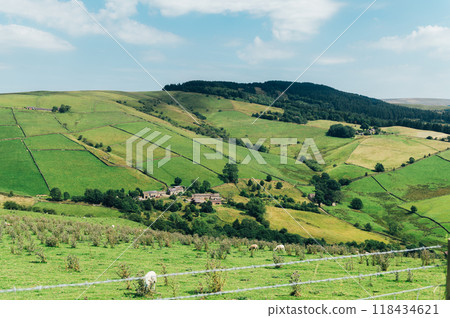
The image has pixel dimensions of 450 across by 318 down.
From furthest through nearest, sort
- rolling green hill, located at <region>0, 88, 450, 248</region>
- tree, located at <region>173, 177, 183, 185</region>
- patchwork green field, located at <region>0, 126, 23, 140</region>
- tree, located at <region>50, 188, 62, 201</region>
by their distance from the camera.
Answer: patchwork green field, located at <region>0, 126, 23, 140</region> < tree, located at <region>173, 177, 183, 185</region> < rolling green hill, located at <region>0, 88, 450, 248</region> < tree, located at <region>50, 188, 62, 201</region>

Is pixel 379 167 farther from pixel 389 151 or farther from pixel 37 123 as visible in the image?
pixel 37 123

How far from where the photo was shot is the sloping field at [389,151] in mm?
123600

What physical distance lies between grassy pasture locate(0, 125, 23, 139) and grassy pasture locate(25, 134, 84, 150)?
493 cm

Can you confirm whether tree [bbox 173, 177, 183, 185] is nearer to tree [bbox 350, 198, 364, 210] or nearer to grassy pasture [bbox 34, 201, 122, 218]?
grassy pasture [bbox 34, 201, 122, 218]

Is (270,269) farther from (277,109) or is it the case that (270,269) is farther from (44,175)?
(277,109)

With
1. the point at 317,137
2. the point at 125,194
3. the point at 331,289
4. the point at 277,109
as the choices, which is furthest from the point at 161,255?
the point at 277,109

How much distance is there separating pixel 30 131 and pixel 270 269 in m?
110

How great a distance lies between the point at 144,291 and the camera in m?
9.94

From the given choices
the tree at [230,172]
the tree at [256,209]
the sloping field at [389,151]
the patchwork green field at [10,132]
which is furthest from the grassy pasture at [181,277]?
the sloping field at [389,151]

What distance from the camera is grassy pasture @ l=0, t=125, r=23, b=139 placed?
325 ft

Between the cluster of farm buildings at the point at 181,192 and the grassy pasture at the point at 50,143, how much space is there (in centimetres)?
3430

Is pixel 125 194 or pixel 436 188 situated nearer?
pixel 125 194

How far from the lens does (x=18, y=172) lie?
80.1m

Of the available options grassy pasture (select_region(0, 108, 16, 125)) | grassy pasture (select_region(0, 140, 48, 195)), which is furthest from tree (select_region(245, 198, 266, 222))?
grassy pasture (select_region(0, 108, 16, 125))
